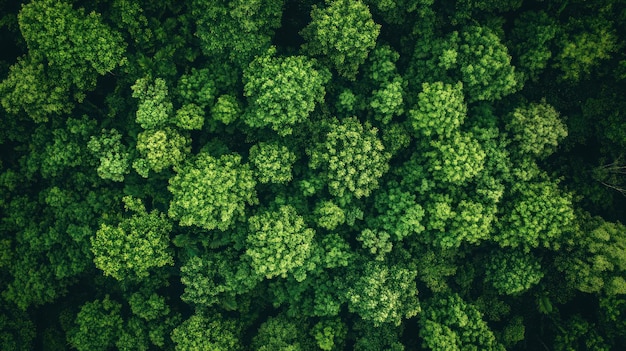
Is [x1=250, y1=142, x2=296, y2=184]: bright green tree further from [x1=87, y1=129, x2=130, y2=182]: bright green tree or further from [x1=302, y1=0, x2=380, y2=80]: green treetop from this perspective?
[x1=87, y1=129, x2=130, y2=182]: bright green tree

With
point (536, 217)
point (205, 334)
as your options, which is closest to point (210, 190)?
point (205, 334)

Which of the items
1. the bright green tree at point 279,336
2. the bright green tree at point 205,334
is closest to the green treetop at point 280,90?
the bright green tree at point 279,336

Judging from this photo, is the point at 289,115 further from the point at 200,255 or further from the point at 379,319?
the point at 379,319

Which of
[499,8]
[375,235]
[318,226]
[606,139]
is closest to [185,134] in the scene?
[318,226]

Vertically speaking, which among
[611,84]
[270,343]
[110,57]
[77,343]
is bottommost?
→ [270,343]

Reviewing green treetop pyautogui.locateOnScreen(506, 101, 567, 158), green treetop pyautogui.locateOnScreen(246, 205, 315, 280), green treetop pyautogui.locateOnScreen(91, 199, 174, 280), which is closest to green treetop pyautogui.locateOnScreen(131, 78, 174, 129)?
green treetop pyautogui.locateOnScreen(91, 199, 174, 280)

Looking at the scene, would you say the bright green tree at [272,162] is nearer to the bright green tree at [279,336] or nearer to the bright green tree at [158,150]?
the bright green tree at [158,150]
